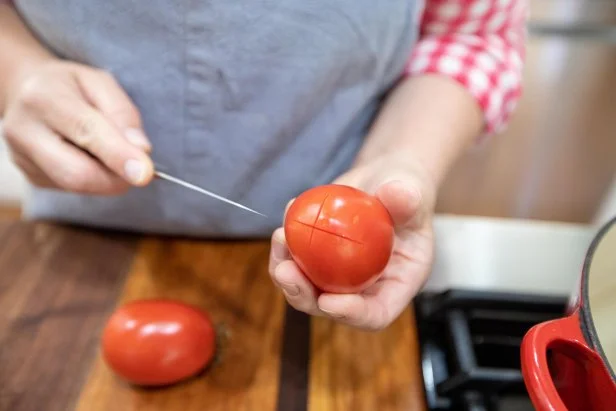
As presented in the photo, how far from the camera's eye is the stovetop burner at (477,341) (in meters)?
0.57

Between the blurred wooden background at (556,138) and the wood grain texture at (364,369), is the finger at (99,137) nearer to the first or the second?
the wood grain texture at (364,369)

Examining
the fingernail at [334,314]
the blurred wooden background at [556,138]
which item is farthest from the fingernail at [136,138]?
the blurred wooden background at [556,138]

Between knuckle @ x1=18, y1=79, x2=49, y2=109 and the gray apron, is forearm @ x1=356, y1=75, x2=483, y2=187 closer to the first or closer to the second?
the gray apron

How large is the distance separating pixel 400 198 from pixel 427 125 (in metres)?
0.18

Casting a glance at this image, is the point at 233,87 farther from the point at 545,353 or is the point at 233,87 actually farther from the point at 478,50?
the point at 545,353

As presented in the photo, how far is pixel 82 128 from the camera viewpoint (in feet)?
1.87

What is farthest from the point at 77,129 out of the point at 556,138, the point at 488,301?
the point at 556,138

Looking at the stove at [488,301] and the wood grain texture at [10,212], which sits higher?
the stove at [488,301]

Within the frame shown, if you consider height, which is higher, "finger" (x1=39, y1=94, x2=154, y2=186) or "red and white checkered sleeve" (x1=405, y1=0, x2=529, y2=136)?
"red and white checkered sleeve" (x1=405, y1=0, x2=529, y2=136)

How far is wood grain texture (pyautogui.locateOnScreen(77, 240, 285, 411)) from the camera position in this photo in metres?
0.56

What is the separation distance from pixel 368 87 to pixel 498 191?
59 centimetres

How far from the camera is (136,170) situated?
54 cm

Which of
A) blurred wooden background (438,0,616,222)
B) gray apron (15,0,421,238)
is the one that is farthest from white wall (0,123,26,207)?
blurred wooden background (438,0,616,222)

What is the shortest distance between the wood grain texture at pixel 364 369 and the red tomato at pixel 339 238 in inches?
4.9
